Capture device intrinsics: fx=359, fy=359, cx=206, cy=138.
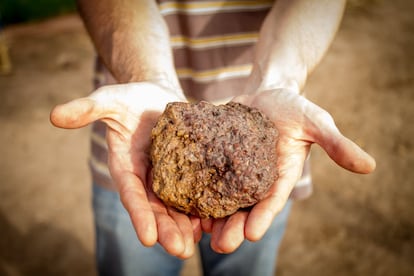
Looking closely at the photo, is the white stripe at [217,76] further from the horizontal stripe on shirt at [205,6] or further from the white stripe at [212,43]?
the horizontal stripe on shirt at [205,6]

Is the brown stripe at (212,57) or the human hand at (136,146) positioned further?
the brown stripe at (212,57)

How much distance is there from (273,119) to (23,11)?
6.85m

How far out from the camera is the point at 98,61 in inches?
97.6

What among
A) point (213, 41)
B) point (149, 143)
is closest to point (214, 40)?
point (213, 41)

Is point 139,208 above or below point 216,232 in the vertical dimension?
above

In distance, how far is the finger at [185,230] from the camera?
5.03 ft

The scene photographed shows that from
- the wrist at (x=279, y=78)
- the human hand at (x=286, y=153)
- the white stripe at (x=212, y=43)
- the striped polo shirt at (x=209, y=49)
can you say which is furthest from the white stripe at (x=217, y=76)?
the human hand at (x=286, y=153)

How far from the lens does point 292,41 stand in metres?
2.13

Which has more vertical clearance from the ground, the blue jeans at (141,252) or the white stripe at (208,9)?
the white stripe at (208,9)

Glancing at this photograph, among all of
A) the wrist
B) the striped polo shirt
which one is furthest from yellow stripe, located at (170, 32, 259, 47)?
the wrist

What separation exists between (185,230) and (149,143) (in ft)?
1.69

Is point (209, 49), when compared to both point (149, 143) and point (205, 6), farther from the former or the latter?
point (149, 143)

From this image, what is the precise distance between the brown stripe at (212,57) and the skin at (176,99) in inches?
9.5

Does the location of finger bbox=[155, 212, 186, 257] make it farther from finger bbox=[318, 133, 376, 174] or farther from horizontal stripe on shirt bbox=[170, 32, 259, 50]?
horizontal stripe on shirt bbox=[170, 32, 259, 50]
